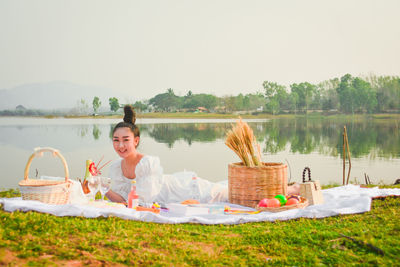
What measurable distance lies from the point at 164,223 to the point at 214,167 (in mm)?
10350

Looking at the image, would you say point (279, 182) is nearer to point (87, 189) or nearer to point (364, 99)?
point (87, 189)

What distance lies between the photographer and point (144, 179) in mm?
5449

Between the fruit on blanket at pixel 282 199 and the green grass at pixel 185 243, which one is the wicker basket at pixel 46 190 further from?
the fruit on blanket at pixel 282 199

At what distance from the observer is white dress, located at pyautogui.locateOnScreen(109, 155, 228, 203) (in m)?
5.45

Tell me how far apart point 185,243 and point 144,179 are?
1.84 meters

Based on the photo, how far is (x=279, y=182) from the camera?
5.56 meters

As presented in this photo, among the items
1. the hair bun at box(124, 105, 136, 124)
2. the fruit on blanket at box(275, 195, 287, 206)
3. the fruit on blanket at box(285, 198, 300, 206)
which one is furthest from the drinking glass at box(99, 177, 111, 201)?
the fruit on blanket at box(285, 198, 300, 206)

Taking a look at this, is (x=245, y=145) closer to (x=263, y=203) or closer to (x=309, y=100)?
(x=263, y=203)

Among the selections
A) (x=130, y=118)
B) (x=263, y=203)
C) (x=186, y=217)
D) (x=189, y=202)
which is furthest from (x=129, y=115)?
(x=263, y=203)

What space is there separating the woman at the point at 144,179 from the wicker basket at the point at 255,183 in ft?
1.46

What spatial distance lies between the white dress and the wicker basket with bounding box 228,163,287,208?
17.1 inches

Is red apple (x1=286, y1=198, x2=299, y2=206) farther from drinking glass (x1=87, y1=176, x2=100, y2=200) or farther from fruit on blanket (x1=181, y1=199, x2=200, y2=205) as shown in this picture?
drinking glass (x1=87, y1=176, x2=100, y2=200)

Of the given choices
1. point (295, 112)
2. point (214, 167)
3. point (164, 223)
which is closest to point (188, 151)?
point (214, 167)

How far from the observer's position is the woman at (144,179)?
5453 mm
